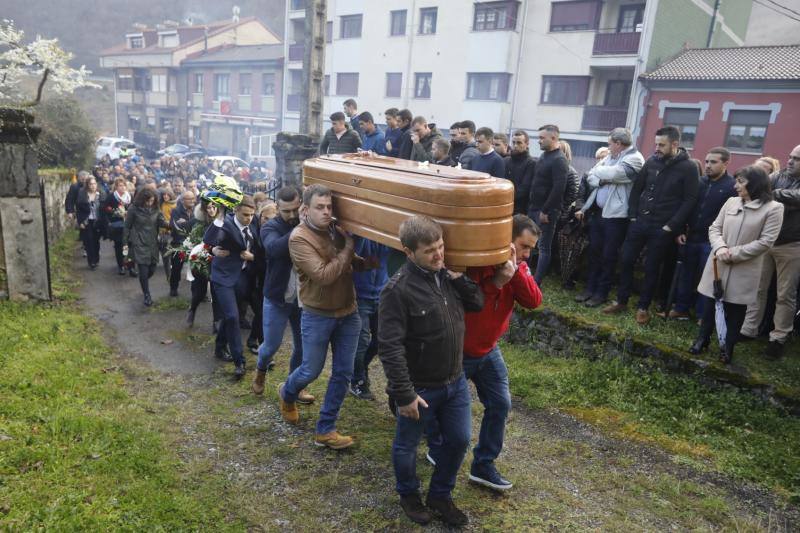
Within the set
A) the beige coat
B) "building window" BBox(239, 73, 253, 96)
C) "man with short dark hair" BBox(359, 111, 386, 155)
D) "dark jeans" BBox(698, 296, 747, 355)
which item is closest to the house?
"man with short dark hair" BBox(359, 111, 386, 155)

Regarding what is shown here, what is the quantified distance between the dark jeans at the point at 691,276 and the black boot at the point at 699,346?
72cm

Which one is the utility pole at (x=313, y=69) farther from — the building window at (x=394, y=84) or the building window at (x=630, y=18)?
the building window at (x=394, y=84)

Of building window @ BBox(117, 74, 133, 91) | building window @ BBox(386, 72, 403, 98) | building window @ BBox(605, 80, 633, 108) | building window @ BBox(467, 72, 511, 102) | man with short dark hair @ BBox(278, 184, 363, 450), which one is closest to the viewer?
man with short dark hair @ BBox(278, 184, 363, 450)

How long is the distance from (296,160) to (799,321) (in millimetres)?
9140

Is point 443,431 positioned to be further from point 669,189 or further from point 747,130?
point 747,130

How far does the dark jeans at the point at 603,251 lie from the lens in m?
6.34

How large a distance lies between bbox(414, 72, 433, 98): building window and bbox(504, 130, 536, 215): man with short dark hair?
23.1 meters

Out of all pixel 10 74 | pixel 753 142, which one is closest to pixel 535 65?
pixel 753 142

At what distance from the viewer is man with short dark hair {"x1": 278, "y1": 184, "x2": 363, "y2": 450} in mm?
3699

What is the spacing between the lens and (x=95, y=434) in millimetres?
4059

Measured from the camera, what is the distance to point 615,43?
901 inches

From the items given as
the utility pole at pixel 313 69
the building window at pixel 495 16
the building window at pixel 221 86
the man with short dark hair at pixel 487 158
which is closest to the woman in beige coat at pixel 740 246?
the man with short dark hair at pixel 487 158

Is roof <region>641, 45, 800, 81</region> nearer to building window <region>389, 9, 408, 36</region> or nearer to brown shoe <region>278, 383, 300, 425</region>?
building window <region>389, 9, 408, 36</region>

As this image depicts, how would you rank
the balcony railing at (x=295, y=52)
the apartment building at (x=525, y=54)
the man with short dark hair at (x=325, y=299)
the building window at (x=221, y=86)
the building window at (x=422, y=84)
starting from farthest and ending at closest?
the building window at (x=221, y=86) → the balcony railing at (x=295, y=52) → the building window at (x=422, y=84) → the apartment building at (x=525, y=54) → the man with short dark hair at (x=325, y=299)
